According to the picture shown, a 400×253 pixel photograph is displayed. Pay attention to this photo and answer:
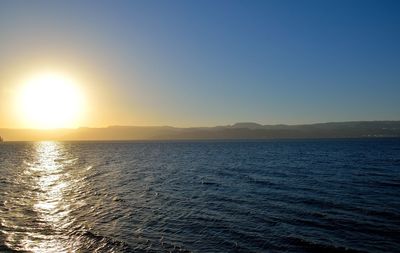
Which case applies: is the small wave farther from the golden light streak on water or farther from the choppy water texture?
the golden light streak on water

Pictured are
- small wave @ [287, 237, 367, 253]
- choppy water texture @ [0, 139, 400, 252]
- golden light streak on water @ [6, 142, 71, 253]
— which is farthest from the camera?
golden light streak on water @ [6, 142, 71, 253]

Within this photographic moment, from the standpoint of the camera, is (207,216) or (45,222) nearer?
(45,222)

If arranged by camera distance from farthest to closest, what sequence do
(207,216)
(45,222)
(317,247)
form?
(207,216), (45,222), (317,247)

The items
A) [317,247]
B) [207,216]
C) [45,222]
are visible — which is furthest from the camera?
[207,216]

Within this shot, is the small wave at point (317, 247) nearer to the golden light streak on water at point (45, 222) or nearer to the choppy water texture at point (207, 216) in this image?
the choppy water texture at point (207, 216)

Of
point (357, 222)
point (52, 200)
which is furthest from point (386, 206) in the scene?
point (52, 200)

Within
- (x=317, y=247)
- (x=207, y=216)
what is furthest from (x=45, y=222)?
(x=317, y=247)

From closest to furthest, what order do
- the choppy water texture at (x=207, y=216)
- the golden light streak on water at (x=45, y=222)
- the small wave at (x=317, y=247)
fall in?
the small wave at (x=317, y=247) → the choppy water texture at (x=207, y=216) → the golden light streak on water at (x=45, y=222)

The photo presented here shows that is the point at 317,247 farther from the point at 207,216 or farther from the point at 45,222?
the point at 45,222

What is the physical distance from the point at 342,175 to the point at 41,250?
4633 centimetres

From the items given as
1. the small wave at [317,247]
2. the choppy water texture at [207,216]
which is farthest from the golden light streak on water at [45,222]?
the small wave at [317,247]

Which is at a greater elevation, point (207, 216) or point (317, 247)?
point (207, 216)

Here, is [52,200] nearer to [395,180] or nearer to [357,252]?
[357,252]

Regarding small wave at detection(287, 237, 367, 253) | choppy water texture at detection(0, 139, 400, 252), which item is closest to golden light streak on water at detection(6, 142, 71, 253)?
choppy water texture at detection(0, 139, 400, 252)
